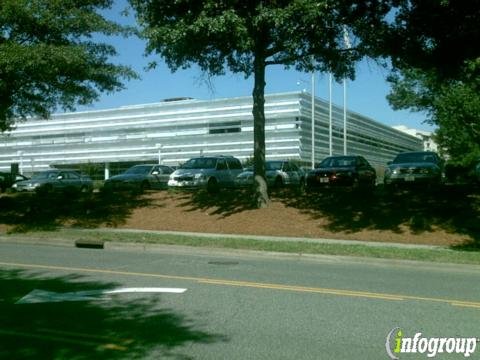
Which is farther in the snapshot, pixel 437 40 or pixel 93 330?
pixel 437 40

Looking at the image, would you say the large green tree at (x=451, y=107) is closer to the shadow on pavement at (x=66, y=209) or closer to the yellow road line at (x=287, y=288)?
the shadow on pavement at (x=66, y=209)

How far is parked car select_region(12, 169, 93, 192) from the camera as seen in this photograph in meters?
30.4

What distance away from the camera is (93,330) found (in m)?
6.46

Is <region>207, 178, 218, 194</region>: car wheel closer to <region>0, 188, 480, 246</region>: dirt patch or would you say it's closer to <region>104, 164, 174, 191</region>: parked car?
<region>0, 188, 480, 246</region>: dirt patch

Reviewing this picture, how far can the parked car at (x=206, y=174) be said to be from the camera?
87.9 ft

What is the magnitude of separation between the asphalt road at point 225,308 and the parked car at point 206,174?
14.3 meters

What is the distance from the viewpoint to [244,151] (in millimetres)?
64688

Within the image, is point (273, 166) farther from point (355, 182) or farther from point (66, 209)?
point (66, 209)

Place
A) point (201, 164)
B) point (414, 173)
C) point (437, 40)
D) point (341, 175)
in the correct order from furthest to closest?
point (201, 164) → point (341, 175) → point (414, 173) → point (437, 40)

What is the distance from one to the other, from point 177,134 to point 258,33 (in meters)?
52.7

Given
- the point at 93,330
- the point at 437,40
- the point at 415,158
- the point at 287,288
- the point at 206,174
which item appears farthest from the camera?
the point at 206,174

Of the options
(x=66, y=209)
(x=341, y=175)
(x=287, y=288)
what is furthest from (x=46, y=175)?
(x=287, y=288)

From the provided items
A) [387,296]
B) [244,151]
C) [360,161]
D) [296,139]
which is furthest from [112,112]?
[387,296]

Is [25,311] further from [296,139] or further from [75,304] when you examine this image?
[296,139]
